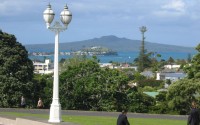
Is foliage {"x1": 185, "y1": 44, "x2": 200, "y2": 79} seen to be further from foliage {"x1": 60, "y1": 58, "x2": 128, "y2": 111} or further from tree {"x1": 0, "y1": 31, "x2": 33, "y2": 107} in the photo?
tree {"x1": 0, "y1": 31, "x2": 33, "y2": 107}

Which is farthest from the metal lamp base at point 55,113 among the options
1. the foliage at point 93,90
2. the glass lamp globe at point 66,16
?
the foliage at point 93,90

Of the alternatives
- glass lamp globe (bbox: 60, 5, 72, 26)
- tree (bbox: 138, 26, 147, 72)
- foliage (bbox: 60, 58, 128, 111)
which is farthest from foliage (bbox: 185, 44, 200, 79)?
tree (bbox: 138, 26, 147, 72)

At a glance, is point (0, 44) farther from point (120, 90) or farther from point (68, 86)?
point (120, 90)

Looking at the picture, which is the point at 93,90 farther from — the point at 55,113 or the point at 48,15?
the point at 48,15

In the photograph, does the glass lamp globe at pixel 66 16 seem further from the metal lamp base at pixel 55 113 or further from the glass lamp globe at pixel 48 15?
the metal lamp base at pixel 55 113

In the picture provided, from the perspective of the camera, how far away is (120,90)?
43.6 metres

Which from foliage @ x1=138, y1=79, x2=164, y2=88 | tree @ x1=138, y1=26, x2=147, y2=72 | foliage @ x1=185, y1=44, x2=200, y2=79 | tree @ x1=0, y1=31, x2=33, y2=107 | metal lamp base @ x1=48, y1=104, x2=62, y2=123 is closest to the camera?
metal lamp base @ x1=48, y1=104, x2=62, y2=123

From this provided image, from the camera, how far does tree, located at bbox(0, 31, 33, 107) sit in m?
40.9

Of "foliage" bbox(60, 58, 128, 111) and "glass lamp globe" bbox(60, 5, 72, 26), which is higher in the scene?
"glass lamp globe" bbox(60, 5, 72, 26)

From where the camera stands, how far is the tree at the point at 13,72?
40906mm

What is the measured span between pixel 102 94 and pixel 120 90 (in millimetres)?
1598

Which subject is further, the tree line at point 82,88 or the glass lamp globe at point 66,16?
the tree line at point 82,88

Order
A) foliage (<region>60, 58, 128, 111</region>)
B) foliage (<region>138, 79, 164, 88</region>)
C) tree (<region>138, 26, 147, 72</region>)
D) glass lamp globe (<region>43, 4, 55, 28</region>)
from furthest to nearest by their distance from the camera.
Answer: tree (<region>138, 26, 147, 72</region>) < foliage (<region>138, 79, 164, 88</region>) < foliage (<region>60, 58, 128, 111</region>) < glass lamp globe (<region>43, 4, 55, 28</region>)

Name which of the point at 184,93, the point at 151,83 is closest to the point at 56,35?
the point at 184,93
